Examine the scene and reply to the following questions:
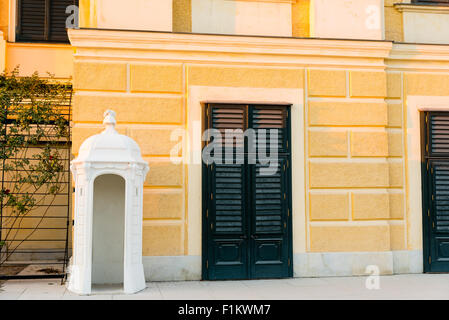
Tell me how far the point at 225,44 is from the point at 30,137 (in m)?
4.16

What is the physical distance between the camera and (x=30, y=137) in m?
10.0

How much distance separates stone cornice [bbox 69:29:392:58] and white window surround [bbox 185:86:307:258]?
0.73 metres

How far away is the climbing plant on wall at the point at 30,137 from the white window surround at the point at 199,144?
93.1 inches

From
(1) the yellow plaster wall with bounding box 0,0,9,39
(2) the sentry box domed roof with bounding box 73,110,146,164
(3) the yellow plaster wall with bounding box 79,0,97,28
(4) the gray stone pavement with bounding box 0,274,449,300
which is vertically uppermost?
(1) the yellow plaster wall with bounding box 0,0,9,39

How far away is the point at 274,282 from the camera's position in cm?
894

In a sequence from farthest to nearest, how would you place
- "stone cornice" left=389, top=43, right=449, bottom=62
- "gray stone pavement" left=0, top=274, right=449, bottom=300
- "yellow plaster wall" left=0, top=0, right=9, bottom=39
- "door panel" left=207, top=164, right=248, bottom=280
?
"yellow plaster wall" left=0, top=0, right=9, bottom=39
"stone cornice" left=389, top=43, right=449, bottom=62
"door panel" left=207, top=164, right=248, bottom=280
"gray stone pavement" left=0, top=274, right=449, bottom=300

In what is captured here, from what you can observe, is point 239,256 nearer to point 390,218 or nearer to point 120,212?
point 120,212

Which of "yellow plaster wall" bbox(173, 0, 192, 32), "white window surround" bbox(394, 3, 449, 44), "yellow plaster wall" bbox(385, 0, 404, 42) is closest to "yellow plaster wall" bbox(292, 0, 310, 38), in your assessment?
"yellow plaster wall" bbox(385, 0, 404, 42)

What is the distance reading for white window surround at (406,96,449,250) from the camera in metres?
9.91

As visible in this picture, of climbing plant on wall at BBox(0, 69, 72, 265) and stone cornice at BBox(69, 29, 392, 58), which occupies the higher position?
stone cornice at BBox(69, 29, 392, 58)

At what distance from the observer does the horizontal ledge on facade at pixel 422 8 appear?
33.4 ft

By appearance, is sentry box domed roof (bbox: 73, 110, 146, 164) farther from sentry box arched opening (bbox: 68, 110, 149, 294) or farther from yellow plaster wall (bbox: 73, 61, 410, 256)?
yellow plaster wall (bbox: 73, 61, 410, 256)

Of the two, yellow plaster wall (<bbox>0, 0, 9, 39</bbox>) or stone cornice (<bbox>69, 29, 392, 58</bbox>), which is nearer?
stone cornice (<bbox>69, 29, 392, 58</bbox>)

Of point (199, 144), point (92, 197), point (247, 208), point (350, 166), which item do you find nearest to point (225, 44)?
point (199, 144)
